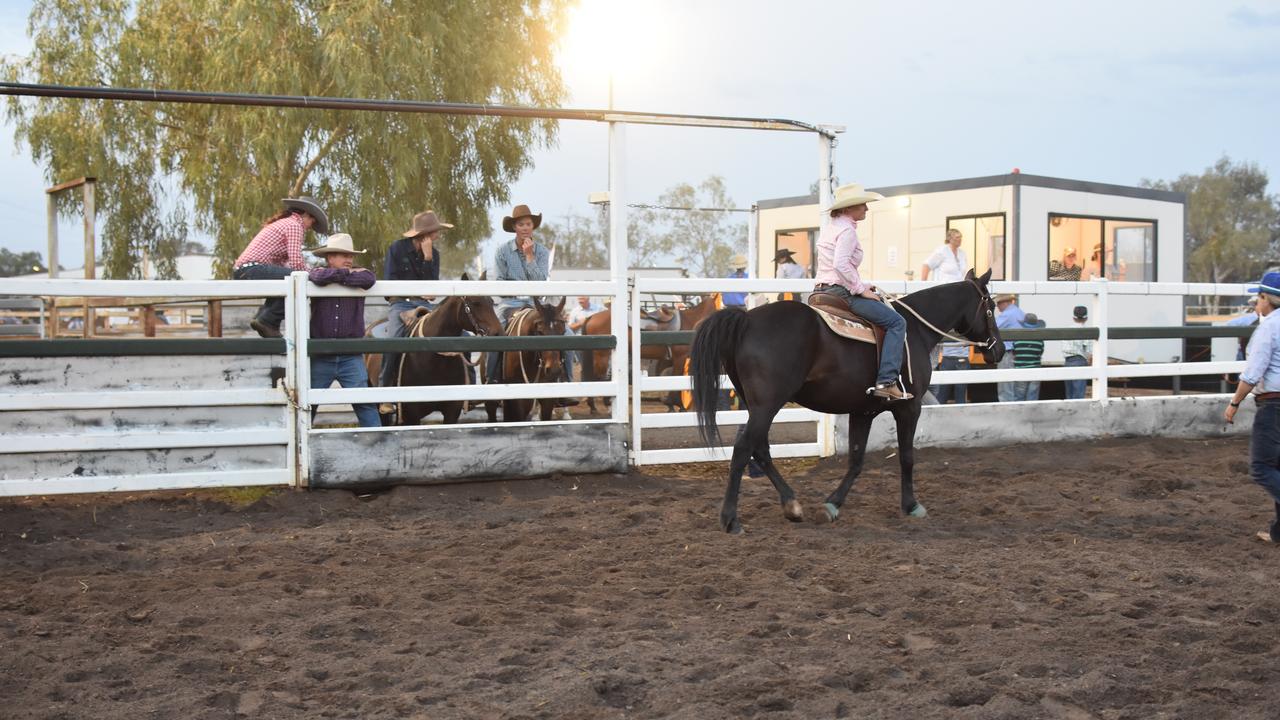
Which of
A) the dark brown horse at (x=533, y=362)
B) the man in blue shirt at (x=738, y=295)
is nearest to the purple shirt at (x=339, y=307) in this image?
the dark brown horse at (x=533, y=362)

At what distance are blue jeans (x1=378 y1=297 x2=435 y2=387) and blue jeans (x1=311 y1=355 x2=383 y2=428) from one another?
2.42 ft

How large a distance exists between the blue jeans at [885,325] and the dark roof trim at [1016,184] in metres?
11.6

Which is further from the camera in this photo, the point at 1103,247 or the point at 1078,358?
the point at 1103,247

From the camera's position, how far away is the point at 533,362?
9250 mm

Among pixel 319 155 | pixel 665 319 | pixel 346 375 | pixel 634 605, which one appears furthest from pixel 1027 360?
pixel 319 155

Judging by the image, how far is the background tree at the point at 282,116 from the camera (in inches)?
748

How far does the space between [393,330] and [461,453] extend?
1975 millimetres

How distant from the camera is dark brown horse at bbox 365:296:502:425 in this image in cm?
855

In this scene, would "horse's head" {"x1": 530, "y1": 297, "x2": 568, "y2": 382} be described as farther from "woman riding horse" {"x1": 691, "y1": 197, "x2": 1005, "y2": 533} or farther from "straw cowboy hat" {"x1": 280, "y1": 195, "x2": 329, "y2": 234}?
"woman riding horse" {"x1": 691, "y1": 197, "x2": 1005, "y2": 533}

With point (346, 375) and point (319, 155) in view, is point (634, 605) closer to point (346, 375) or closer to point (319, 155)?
point (346, 375)

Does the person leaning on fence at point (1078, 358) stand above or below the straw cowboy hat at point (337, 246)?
below

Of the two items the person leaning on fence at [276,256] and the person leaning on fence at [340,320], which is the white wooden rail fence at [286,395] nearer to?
the person leaning on fence at [340,320]

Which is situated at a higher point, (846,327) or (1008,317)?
(1008,317)

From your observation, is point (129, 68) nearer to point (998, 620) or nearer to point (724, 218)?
point (998, 620)
